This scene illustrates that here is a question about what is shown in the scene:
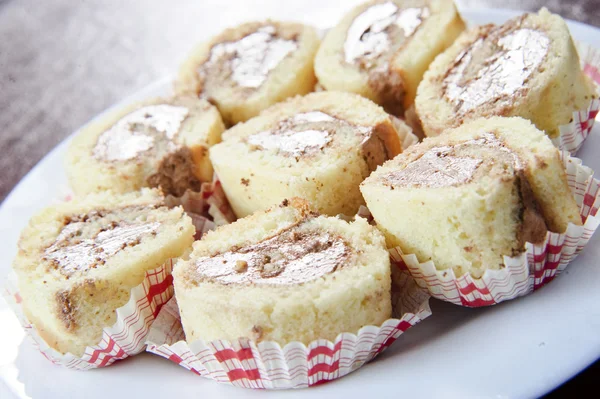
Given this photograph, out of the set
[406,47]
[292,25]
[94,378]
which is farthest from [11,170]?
[406,47]

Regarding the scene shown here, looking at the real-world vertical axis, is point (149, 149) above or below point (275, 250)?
above

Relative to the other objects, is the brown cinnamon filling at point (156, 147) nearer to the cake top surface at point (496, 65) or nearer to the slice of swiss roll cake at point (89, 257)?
the slice of swiss roll cake at point (89, 257)

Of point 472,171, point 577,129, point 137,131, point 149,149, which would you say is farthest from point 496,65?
point 137,131

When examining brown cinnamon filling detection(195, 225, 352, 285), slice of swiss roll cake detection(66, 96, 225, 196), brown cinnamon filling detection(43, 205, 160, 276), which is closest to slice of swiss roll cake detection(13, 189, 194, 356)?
brown cinnamon filling detection(43, 205, 160, 276)

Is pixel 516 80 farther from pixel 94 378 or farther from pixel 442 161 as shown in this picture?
pixel 94 378

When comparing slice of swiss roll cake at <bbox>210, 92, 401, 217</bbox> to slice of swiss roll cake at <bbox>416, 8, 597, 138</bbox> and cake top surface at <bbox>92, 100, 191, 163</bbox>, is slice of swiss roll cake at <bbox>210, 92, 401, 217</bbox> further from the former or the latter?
cake top surface at <bbox>92, 100, 191, 163</bbox>

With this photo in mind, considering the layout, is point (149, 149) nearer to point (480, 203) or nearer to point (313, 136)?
point (313, 136)
